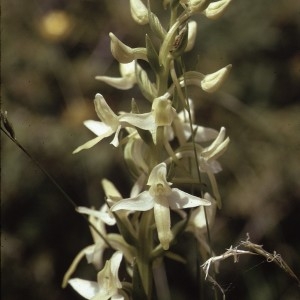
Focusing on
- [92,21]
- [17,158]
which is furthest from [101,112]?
[92,21]

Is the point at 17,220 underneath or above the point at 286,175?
above

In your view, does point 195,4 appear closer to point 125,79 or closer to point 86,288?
point 125,79

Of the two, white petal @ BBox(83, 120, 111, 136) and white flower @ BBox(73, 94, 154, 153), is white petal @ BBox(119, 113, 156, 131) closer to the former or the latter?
white flower @ BBox(73, 94, 154, 153)

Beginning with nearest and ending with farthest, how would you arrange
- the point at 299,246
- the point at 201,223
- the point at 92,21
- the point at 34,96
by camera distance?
the point at 201,223 → the point at 299,246 → the point at 34,96 → the point at 92,21

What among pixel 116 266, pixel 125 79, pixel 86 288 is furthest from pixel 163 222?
pixel 125 79

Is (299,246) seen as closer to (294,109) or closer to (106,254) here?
(294,109)

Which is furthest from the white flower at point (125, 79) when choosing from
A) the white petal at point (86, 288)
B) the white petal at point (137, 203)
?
the white petal at point (86, 288)
